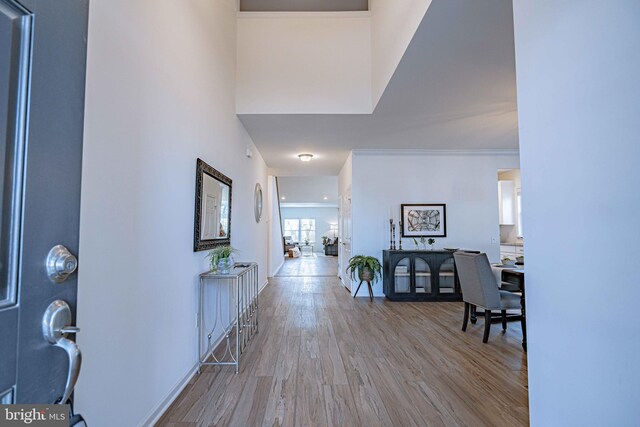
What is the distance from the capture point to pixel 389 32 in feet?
9.86

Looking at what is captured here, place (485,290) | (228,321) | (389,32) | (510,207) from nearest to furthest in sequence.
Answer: (389,32) → (485,290) → (228,321) → (510,207)

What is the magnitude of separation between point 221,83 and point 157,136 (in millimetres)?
1611

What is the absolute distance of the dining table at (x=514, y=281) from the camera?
3.09 meters

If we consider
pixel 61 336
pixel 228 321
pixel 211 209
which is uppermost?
pixel 211 209

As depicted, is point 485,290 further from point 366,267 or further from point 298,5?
point 298,5

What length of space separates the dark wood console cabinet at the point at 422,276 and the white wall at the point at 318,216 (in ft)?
37.8

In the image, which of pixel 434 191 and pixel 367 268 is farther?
pixel 434 191

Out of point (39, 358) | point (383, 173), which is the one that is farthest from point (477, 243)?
point (39, 358)

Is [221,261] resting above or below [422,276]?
above

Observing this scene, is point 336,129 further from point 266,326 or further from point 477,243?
point 477,243

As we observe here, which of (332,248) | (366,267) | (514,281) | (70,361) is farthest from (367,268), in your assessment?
(332,248)

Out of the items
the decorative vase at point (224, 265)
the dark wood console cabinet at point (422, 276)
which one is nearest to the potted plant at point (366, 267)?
the dark wood console cabinet at point (422, 276)

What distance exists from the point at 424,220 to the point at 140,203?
470 cm

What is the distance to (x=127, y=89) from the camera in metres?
1.56
